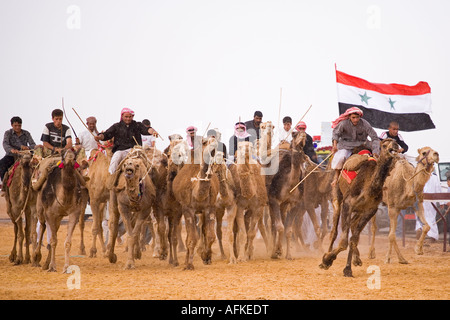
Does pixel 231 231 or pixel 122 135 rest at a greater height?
pixel 122 135

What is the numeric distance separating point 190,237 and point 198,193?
92 cm

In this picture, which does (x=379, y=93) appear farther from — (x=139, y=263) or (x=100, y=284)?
(x=100, y=284)

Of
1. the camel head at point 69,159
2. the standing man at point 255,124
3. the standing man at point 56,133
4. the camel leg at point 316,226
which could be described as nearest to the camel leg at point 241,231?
the camel leg at point 316,226

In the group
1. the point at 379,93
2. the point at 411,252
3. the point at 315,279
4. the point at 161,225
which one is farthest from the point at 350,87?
the point at 315,279

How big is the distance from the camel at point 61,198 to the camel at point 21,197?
64.6 inches

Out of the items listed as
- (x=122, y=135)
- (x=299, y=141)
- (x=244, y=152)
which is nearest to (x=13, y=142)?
(x=122, y=135)

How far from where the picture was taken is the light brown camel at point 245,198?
14211mm

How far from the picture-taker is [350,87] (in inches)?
774

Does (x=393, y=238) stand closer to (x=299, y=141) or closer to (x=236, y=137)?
(x=299, y=141)

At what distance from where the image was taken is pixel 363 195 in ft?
37.7

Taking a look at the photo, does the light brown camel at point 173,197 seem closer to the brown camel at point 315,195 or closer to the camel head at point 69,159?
the camel head at point 69,159

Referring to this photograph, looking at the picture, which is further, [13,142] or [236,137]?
[236,137]

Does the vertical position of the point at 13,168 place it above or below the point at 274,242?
above

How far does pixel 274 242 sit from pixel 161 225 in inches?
118
